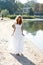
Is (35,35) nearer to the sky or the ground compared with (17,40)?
nearer to the ground

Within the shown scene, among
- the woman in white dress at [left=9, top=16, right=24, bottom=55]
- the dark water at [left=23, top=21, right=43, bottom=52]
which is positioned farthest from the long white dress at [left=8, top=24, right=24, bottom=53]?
the dark water at [left=23, top=21, right=43, bottom=52]

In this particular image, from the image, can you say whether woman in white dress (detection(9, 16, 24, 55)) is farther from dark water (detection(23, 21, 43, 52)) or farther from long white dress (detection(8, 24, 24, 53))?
dark water (detection(23, 21, 43, 52))

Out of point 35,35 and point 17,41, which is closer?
point 17,41

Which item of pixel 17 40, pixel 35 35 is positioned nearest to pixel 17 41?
pixel 17 40

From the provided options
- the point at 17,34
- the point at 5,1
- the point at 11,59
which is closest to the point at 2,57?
the point at 11,59

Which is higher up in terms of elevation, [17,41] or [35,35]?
[17,41]

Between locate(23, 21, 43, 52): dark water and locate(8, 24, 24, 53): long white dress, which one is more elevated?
locate(8, 24, 24, 53): long white dress

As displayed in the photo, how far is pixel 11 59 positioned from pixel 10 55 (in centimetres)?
53

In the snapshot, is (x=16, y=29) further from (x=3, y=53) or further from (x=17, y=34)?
(x=3, y=53)

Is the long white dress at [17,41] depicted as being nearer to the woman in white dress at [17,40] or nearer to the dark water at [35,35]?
the woman in white dress at [17,40]

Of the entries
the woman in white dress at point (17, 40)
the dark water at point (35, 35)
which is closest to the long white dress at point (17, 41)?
the woman in white dress at point (17, 40)

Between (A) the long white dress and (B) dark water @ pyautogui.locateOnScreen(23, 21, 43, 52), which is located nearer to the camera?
(A) the long white dress

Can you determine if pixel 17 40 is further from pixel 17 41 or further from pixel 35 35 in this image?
pixel 35 35

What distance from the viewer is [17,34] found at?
24.6ft
